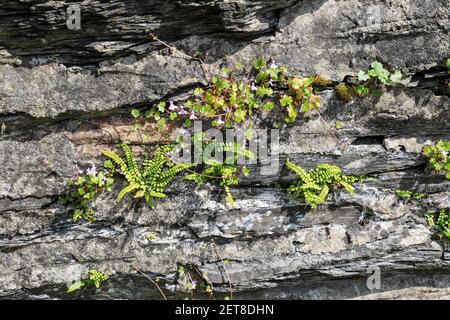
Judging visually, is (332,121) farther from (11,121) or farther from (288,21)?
(11,121)

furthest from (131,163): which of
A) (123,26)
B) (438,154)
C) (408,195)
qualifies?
(438,154)

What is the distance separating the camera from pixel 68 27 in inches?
234

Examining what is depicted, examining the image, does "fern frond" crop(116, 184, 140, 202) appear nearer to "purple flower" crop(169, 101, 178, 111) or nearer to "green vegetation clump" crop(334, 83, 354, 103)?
"purple flower" crop(169, 101, 178, 111)

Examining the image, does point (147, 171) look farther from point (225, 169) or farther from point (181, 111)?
point (225, 169)

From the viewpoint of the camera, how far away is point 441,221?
753 centimetres

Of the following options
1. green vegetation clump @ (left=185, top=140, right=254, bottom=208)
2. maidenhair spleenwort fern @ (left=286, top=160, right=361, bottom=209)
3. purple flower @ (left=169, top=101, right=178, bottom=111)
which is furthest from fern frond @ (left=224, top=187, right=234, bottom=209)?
purple flower @ (left=169, top=101, right=178, bottom=111)

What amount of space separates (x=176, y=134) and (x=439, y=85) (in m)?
Result: 3.89

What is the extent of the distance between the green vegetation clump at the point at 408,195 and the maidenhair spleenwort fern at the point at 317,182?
86 centimetres

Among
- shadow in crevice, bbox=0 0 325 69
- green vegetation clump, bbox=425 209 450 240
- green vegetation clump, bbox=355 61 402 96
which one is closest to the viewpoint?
shadow in crevice, bbox=0 0 325 69

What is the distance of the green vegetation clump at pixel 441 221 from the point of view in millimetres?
7529

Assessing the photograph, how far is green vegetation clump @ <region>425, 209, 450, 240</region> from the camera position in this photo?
7.53 metres

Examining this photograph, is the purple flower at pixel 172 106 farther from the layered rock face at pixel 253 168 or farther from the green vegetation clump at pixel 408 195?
the green vegetation clump at pixel 408 195

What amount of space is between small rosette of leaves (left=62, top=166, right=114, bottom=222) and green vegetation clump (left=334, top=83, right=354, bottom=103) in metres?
3.52
